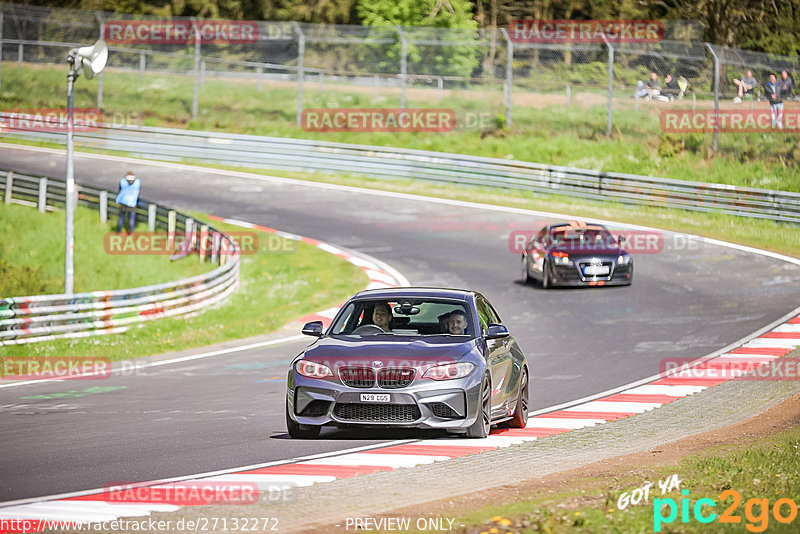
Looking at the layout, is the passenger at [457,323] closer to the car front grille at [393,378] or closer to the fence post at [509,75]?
the car front grille at [393,378]

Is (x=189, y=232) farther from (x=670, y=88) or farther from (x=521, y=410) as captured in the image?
(x=521, y=410)

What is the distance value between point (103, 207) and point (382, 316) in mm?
22695

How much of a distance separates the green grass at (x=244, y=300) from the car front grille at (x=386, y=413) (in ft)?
31.4

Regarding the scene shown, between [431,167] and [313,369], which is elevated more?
[313,369]

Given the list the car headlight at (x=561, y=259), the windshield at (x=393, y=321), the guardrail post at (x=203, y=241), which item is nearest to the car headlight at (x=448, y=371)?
the windshield at (x=393, y=321)

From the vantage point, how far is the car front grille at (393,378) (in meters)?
10.2

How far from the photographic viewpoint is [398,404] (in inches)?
397

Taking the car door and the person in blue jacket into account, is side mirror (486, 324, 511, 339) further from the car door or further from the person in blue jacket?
the person in blue jacket

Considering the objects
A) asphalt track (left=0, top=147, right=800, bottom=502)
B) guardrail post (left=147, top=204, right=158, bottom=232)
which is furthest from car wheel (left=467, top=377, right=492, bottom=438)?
guardrail post (left=147, top=204, right=158, bottom=232)

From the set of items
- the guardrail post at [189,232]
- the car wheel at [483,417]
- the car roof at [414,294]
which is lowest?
the guardrail post at [189,232]

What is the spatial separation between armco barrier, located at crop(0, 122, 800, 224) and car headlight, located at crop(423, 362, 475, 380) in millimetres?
22586

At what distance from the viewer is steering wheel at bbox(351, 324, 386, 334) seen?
1120cm

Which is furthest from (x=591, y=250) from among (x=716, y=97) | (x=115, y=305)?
(x=716, y=97)

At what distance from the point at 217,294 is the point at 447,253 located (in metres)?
6.50
